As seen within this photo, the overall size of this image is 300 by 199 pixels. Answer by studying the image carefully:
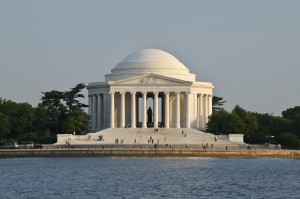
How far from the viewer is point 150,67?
178625 millimetres

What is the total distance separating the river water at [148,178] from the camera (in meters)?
79.1

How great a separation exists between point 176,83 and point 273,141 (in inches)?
975

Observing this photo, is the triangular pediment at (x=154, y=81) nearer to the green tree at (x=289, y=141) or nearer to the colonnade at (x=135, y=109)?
the colonnade at (x=135, y=109)

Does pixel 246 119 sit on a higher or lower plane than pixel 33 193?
higher

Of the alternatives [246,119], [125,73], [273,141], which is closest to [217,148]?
[273,141]

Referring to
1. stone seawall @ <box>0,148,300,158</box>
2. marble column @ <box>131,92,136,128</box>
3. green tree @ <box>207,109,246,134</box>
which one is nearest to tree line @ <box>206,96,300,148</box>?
green tree @ <box>207,109,246,134</box>

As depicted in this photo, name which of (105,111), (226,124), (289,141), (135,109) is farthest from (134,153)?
(105,111)

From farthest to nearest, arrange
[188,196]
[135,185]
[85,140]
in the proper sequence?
[85,140], [135,185], [188,196]

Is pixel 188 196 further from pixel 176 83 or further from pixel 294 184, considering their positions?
pixel 176 83

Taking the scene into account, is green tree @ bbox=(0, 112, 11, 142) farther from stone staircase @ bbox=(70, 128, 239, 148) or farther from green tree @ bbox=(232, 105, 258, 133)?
green tree @ bbox=(232, 105, 258, 133)

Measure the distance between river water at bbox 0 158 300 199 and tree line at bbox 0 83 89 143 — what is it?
35.6 meters

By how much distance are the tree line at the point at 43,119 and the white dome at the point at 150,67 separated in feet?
33.2

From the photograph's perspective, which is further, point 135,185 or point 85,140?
point 85,140

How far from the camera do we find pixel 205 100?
18350cm
